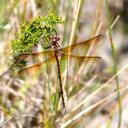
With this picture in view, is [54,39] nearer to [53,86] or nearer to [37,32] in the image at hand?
[37,32]

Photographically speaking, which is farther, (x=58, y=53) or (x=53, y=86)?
(x=53, y=86)

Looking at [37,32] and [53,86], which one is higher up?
[37,32]

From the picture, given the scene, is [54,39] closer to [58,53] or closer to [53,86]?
[58,53]

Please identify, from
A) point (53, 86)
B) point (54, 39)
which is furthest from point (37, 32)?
point (53, 86)

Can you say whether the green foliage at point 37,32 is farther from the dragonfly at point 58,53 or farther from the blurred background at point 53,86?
the blurred background at point 53,86

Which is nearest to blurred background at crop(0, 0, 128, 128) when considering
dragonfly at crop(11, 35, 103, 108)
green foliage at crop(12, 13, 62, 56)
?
dragonfly at crop(11, 35, 103, 108)

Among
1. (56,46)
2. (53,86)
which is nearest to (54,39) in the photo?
(56,46)

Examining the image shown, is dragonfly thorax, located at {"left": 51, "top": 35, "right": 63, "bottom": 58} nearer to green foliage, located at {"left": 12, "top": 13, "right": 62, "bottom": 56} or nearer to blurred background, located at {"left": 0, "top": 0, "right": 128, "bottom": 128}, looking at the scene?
green foliage, located at {"left": 12, "top": 13, "right": 62, "bottom": 56}

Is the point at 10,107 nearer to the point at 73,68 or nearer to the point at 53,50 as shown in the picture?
the point at 73,68
